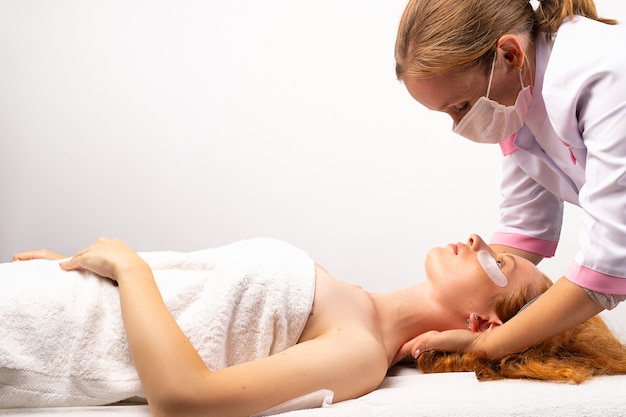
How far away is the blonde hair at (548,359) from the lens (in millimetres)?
1424

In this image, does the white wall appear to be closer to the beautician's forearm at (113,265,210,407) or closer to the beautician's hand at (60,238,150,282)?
the beautician's hand at (60,238,150,282)

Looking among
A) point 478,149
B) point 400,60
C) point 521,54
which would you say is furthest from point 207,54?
point 521,54

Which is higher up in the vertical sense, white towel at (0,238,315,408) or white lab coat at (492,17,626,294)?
white lab coat at (492,17,626,294)

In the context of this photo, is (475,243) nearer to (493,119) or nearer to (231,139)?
(493,119)

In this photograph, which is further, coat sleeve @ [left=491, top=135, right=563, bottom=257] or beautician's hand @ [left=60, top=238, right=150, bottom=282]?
coat sleeve @ [left=491, top=135, right=563, bottom=257]

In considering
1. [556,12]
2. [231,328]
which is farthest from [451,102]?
[231,328]

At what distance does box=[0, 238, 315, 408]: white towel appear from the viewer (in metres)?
1.34

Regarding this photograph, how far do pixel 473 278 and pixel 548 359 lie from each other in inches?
9.7

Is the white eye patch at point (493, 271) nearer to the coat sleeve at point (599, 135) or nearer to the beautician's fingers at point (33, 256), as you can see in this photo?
the coat sleeve at point (599, 135)

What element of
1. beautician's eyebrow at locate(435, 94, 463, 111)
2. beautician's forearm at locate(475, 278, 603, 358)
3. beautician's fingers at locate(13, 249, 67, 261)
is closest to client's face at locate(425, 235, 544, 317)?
beautician's forearm at locate(475, 278, 603, 358)

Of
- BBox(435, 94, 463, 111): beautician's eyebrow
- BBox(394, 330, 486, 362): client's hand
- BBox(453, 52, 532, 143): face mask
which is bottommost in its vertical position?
BBox(394, 330, 486, 362): client's hand

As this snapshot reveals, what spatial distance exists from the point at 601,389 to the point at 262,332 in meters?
0.64

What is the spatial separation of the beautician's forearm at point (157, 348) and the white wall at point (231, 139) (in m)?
1.40

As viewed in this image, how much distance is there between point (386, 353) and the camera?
156cm
